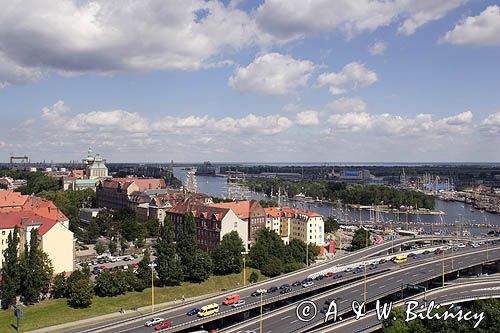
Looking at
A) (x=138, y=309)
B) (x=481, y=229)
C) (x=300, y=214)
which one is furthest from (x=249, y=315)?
(x=481, y=229)

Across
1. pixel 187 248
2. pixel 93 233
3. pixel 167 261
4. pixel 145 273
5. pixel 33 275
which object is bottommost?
pixel 145 273

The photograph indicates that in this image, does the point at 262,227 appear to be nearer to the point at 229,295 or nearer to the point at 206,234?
the point at 206,234

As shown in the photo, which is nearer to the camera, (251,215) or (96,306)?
(96,306)

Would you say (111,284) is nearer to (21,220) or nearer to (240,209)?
(21,220)

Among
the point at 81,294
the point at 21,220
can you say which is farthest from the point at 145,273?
the point at 21,220

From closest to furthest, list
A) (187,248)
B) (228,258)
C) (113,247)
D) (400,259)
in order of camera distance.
Answer: 1. (187,248)
2. (228,258)
3. (400,259)
4. (113,247)

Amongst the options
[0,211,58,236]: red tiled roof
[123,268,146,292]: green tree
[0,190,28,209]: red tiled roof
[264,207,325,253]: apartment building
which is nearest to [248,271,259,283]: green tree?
[123,268,146,292]: green tree
